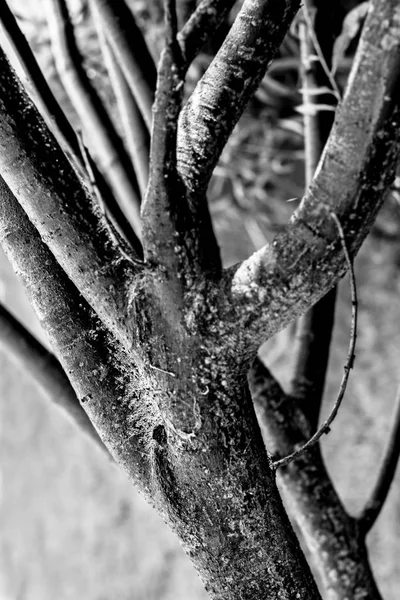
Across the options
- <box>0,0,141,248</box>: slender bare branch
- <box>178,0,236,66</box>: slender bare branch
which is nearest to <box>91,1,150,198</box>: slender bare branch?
<box>0,0,141,248</box>: slender bare branch

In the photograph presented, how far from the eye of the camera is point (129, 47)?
0.68m

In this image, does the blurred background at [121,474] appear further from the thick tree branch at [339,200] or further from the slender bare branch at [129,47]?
the thick tree branch at [339,200]

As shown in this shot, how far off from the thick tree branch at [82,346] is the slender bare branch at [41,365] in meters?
0.20

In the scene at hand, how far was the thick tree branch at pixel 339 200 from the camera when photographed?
323 millimetres

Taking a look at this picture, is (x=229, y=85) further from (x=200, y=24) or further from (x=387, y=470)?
(x=387, y=470)

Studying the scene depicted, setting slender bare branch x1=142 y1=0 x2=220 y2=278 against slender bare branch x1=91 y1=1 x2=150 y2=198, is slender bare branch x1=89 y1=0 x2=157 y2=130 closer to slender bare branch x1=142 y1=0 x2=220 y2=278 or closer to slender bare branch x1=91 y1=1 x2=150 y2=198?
slender bare branch x1=91 y1=1 x2=150 y2=198

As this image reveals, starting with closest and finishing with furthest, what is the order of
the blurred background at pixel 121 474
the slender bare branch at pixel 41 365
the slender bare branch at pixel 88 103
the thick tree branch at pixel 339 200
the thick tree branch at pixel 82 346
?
1. the thick tree branch at pixel 339 200
2. the thick tree branch at pixel 82 346
3. the slender bare branch at pixel 41 365
4. the slender bare branch at pixel 88 103
5. the blurred background at pixel 121 474

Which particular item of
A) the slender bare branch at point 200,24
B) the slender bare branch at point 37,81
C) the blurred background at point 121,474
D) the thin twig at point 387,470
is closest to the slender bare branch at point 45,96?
the slender bare branch at point 37,81

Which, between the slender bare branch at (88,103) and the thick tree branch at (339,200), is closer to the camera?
the thick tree branch at (339,200)

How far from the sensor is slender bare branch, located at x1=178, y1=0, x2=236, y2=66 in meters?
0.34

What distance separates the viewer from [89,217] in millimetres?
432

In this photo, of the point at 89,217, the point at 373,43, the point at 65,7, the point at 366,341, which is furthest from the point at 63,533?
the point at 373,43

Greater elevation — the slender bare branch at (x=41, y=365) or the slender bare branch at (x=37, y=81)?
the slender bare branch at (x=37, y=81)

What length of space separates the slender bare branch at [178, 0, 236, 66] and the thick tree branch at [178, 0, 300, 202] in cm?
8
